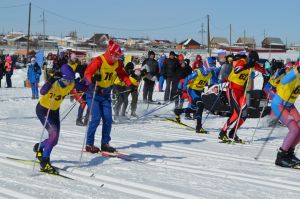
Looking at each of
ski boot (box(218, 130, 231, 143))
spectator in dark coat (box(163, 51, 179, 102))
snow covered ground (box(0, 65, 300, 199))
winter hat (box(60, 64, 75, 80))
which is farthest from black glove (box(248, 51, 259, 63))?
spectator in dark coat (box(163, 51, 179, 102))

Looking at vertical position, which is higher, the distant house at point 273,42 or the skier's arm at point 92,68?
the distant house at point 273,42

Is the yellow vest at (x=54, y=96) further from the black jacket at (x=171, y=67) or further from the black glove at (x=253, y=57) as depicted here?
the black jacket at (x=171, y=67)

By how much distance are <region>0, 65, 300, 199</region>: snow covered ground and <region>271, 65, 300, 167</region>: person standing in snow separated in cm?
25

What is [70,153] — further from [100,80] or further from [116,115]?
[116,115]

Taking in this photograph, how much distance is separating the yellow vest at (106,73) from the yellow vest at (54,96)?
3.64 feet

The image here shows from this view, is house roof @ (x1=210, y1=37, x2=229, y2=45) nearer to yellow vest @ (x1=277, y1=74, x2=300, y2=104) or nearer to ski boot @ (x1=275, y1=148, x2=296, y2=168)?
yellow vest @ (x1=277, y1=74, x2=300, y2=104)

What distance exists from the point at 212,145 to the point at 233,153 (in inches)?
35.4

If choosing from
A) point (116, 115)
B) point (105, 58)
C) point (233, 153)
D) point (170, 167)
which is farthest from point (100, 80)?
point (116, 115)

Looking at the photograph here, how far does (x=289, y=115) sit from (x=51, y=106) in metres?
3.57

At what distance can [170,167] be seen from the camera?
261 inches

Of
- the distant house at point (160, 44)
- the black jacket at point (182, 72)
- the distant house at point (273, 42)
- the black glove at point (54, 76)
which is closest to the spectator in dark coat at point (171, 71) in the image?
the black jacket at point (182, 72)

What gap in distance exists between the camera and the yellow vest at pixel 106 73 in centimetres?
734

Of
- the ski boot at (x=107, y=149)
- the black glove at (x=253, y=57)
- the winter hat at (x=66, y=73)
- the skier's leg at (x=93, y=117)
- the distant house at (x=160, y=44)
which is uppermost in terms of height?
the distant house at (x=160, y=44)

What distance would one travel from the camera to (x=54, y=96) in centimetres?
616
